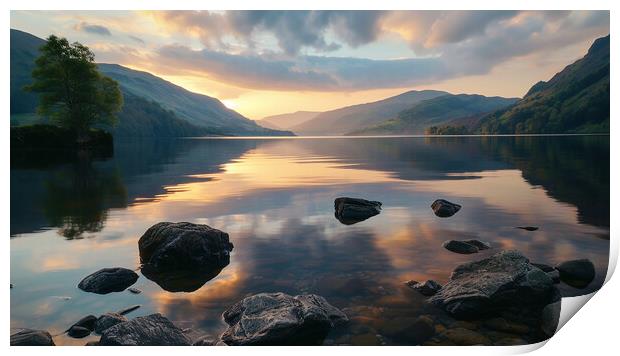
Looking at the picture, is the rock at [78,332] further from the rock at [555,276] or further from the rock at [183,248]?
the rock at [555,276]

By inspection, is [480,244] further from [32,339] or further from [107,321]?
[32,339]

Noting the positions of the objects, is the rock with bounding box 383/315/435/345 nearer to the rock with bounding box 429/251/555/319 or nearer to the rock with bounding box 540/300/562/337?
the rock with bounding box 429/251/555/319

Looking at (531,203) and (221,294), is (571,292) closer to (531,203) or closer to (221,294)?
(221,294)

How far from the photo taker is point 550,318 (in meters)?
11.3

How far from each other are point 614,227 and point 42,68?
244 feet

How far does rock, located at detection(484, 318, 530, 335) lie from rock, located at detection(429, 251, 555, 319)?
0.34 m

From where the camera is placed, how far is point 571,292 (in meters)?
13.3

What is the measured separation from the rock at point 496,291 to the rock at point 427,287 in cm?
29

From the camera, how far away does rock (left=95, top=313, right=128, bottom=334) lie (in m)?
10.7

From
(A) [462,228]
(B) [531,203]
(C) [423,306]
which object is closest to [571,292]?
(C) [423,306]

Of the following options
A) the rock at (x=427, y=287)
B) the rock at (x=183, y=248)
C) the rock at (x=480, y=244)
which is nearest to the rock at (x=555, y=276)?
the rock at (x=480, y=244)

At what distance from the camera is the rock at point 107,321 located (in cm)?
1071

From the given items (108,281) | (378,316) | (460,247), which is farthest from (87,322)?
(460,247)

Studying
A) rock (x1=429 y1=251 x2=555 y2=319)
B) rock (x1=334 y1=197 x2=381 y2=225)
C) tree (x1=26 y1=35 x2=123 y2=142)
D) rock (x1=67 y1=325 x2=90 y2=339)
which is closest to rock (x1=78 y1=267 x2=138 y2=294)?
rock (x1=67 y1=325 x2=90 y2=339)
